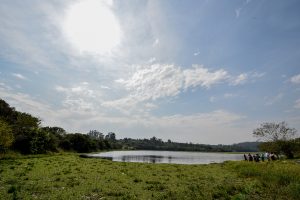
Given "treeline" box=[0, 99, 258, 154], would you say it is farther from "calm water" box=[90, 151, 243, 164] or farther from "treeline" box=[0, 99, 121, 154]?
"calm water" box=[90, 151, 243, 164]

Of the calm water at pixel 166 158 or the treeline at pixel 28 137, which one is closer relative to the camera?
the treeline at pixel 28 137

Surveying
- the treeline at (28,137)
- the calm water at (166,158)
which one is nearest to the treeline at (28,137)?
the treeline at (28,137)

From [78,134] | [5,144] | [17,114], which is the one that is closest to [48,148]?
[17,114]

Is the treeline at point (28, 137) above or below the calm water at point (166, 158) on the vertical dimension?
above

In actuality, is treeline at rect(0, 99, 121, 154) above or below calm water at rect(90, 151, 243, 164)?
above

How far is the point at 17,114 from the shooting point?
104 meters

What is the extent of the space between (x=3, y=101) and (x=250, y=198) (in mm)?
105915

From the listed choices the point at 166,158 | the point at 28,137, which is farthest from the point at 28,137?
the point at 166,158

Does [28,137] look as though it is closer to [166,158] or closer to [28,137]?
[28,137]

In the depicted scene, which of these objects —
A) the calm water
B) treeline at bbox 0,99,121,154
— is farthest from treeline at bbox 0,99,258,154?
the calm water

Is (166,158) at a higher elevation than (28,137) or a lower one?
lower

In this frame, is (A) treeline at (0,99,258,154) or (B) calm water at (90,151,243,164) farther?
(B) calm water at (90,151,243,164)

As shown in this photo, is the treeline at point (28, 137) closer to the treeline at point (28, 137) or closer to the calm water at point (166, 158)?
the treeline at point (28, 137)

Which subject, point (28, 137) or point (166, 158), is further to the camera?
point (166, 158)
